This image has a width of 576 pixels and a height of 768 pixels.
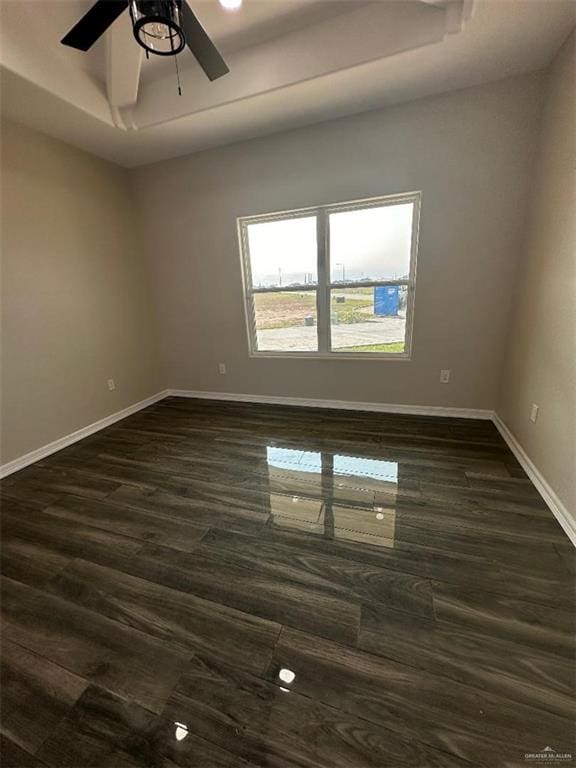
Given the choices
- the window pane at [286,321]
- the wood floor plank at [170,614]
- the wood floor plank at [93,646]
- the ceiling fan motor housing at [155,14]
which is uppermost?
the ceiling fan motor housing at [155,14]

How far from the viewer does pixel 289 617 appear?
126 cm

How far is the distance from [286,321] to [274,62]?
6.70ft

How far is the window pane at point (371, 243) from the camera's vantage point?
9.23 ft

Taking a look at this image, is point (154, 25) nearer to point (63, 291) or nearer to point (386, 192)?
point (386, 192)

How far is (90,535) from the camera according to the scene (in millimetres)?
1786

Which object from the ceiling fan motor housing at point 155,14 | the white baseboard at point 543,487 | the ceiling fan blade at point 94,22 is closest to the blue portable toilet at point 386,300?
the white baseboard at point 543,487

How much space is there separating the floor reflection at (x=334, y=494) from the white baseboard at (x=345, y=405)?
0.99m

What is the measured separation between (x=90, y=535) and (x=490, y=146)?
3.96 meters

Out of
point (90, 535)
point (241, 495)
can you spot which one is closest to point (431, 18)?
point (241, 495)

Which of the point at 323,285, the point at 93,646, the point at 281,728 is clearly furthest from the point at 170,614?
the point at 323,285

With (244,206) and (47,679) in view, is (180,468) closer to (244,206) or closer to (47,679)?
(47,679)

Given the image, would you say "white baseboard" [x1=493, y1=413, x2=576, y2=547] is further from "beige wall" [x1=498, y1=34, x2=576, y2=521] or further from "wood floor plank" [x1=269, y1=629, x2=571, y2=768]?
"wood floor plank" [x1=269, y1=629, x2=571, y2=768]

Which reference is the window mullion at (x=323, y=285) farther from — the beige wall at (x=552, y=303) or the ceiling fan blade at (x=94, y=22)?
the ceiling fan blade at (x=94, y=22)

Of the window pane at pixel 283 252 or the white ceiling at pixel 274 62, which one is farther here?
the window pane at pixel 283 252
